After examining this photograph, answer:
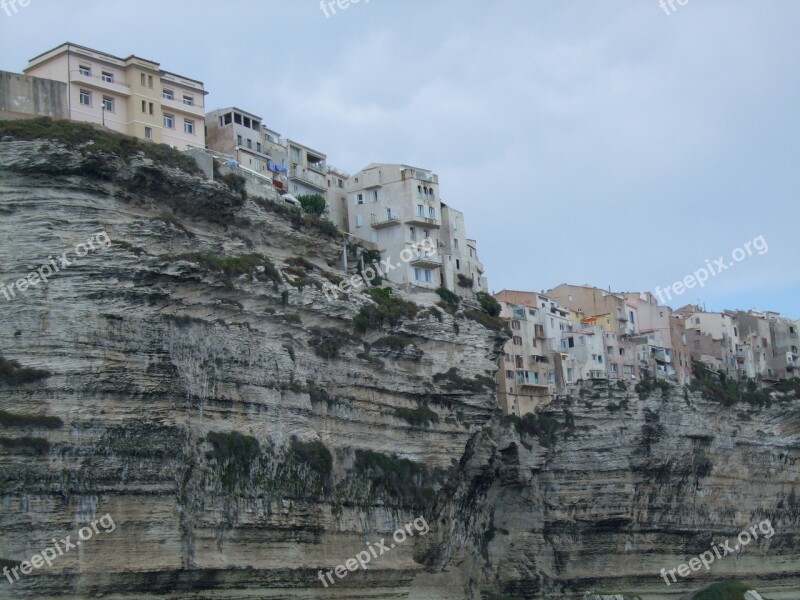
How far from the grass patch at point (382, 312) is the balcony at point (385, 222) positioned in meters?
7.94

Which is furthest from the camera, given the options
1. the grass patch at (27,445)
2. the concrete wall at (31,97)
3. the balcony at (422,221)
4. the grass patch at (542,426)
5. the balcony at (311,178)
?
the balcony at (311,178)

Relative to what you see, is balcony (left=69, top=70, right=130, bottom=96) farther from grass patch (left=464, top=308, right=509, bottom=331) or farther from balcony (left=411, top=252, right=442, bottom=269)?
grass patch (left=464, top=308, right=509, bottom=331)

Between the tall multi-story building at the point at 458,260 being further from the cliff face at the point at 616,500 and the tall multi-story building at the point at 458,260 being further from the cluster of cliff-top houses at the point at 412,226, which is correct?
the cliff face at the point at 616,500

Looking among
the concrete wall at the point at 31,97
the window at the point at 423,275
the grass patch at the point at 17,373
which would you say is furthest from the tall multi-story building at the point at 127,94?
the grass patch at the point at 17,373

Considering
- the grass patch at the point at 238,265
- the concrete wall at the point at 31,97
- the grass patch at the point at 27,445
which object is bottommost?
the grass patch at the point at 27,445

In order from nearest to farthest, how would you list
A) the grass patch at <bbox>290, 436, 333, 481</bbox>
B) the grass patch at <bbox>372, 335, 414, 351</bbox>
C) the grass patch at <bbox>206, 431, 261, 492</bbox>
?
the grass patch at <bbox>206, 431, 261, 492</bbox> → the grass patch at <bbox>290, 436, 333, 481</bbox> → the grass patch at <bbox>372, 335, 414, 351</bbox>

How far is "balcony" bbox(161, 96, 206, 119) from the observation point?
53.1 metres

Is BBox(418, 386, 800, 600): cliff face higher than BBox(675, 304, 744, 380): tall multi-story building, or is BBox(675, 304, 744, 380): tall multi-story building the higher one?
BBox(675, 304, 744, 380): tall multi-story building

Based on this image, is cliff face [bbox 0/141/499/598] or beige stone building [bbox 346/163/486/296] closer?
cliff face [bbox 0/141/499/598]

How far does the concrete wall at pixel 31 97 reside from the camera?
44781 millimetres

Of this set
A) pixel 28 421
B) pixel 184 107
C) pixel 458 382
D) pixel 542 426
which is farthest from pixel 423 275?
pixel 28 421

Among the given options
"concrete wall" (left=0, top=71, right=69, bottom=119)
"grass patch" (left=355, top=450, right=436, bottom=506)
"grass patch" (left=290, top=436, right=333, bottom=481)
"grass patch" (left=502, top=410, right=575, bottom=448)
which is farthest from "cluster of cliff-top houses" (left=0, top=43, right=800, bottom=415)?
"grass patch" (left=290, top=436, right=333, bottom=481)

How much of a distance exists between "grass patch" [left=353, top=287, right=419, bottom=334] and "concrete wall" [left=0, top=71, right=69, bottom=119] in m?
12.7

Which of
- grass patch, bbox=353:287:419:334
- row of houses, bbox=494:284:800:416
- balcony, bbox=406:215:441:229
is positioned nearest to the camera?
grass patch, bbox=353:287:419:334
